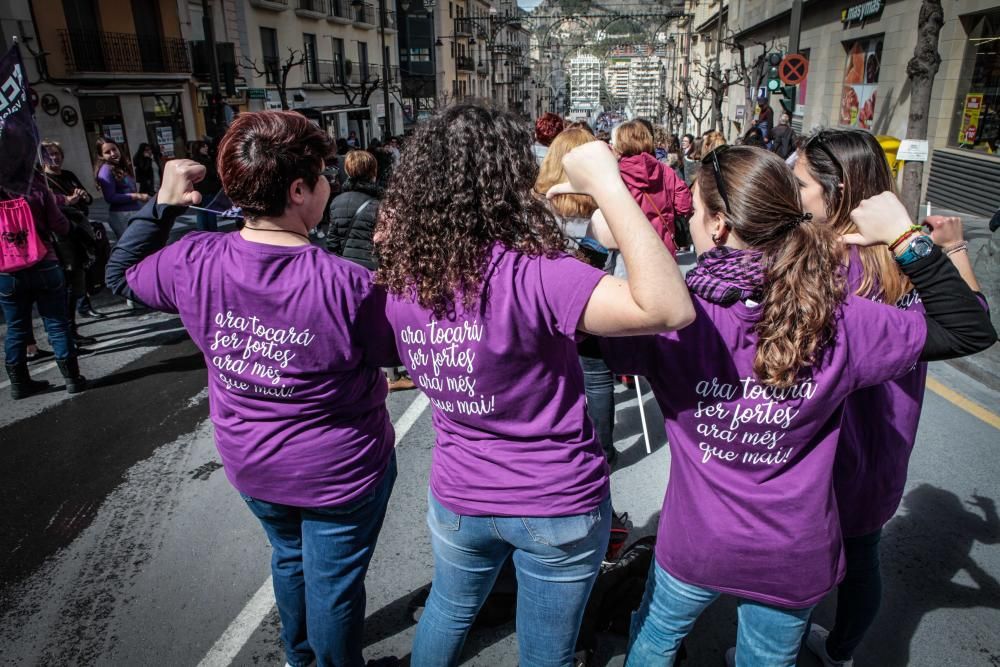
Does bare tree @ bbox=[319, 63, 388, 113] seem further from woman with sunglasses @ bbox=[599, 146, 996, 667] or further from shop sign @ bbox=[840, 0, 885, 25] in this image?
woman with sunglasses @ bbox=[599, 146, 996, 667]

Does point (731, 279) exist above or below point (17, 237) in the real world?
above

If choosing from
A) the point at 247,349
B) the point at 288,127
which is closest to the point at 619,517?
the point at 247,349

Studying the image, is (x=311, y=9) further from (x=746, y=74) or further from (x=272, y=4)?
(x=746, y=74)

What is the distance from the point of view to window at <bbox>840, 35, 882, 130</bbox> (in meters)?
16.6

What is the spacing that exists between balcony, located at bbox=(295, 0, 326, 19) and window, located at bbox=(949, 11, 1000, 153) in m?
26.5

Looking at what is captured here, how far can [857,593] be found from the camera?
2088 millimetres

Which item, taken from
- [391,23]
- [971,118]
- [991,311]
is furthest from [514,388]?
[391,23]

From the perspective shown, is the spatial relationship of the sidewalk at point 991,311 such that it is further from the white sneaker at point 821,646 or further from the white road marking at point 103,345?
the white road marking at point 103,345

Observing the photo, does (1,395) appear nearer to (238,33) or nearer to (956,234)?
(956,234)

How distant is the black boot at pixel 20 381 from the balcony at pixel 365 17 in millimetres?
34465

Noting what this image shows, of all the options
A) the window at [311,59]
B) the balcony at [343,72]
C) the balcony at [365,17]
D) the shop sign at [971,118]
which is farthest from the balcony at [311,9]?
the shop sign at [971,118]

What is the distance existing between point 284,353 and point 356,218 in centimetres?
301

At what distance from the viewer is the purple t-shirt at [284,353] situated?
178cm

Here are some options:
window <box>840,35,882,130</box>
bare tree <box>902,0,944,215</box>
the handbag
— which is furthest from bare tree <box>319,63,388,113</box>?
the handbag
